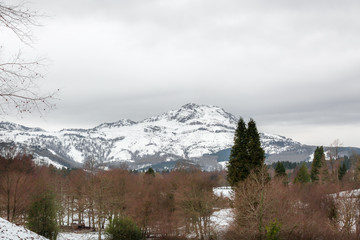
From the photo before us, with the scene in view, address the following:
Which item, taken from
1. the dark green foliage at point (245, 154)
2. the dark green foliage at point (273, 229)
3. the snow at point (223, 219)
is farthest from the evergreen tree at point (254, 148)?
the dark green foliage at point (273, 229)

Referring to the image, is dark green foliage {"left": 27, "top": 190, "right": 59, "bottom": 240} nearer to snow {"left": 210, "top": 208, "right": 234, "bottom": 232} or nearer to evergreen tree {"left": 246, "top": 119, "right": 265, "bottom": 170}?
snow {"left": 210, "top": 208, "right": 234, "bottom": 232}

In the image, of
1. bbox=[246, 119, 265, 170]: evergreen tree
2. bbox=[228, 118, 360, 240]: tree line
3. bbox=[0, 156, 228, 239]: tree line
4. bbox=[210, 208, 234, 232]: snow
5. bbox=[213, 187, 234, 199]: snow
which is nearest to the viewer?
bbox=[228, 118, 360, 240]: tree line

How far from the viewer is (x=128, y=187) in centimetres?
5450

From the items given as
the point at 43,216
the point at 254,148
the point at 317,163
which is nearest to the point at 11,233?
the point at 43,216

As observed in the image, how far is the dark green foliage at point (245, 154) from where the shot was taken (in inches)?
1575

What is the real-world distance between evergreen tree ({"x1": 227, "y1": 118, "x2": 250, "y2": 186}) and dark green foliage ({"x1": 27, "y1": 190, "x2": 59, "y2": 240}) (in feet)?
72.2

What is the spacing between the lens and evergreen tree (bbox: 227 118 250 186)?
4012 centimetres

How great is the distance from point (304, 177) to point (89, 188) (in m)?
57.2

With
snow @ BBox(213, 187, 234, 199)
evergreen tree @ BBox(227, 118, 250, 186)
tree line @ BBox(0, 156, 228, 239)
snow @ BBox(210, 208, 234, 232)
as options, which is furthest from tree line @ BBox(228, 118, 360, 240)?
A: tree line @ BBox(0, 156, 228, 239)

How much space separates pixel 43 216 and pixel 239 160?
79.7 ft

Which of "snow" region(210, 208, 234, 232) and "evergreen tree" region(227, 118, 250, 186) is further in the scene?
"evergreen tree" region(227, 118, 250, 186)

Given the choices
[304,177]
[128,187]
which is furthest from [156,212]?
[304,177]

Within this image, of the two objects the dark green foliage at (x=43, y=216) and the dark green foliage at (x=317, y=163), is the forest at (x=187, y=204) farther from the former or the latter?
the dark green foliage at (x=317, y=163)

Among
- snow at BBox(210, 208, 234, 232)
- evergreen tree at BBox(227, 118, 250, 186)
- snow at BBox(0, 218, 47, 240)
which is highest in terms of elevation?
evergreen tree at BBox(227, 118, 250, 186)
